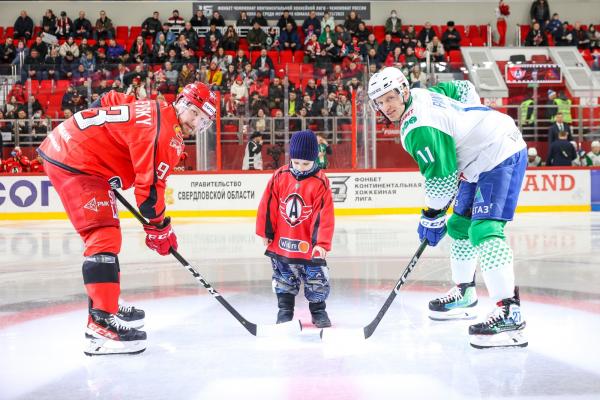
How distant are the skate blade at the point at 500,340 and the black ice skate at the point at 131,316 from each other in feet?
5.92

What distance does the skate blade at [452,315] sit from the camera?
4125mm

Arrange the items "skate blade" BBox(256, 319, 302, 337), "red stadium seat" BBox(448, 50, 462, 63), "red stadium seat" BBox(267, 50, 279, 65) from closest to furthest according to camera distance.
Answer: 1. "skate blade" BBox(256, 319, 302, 337)
2. "red stadium seat" BBox(267, 50, 279, 65)
3. "red stadium seat" BBox(448, 50, 462, 63)

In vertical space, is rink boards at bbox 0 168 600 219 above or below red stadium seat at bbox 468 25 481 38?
below

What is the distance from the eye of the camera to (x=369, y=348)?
346cm

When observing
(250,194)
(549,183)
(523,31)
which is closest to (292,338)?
(250,194)

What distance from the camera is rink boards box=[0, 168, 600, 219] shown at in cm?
1133

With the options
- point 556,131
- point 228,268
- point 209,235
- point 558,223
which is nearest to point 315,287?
point 228,268

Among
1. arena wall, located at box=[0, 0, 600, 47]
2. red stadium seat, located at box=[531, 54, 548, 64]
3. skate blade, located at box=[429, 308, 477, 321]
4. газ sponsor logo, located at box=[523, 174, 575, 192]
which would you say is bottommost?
skate blade, located at box=[429, 308, 477, 321]

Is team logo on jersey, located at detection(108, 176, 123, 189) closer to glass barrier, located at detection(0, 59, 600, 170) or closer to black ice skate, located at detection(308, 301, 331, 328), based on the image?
black ice skate, located at detection(308, 301, 331, 328)

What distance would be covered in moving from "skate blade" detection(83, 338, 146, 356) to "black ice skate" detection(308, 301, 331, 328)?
1.01 metres

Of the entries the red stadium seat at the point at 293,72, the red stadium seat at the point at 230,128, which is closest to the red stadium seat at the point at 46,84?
the red stadium seat at the point at 230,128

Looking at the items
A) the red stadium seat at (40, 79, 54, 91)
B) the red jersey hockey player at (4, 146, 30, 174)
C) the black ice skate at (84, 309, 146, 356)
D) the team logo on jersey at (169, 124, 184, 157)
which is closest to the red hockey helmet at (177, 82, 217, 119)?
the team logo on jersey at (169, 124, 184, 157)

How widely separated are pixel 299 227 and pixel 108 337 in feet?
4.00

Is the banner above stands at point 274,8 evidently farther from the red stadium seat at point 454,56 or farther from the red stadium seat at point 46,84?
the red stadium seat at point 46,84
